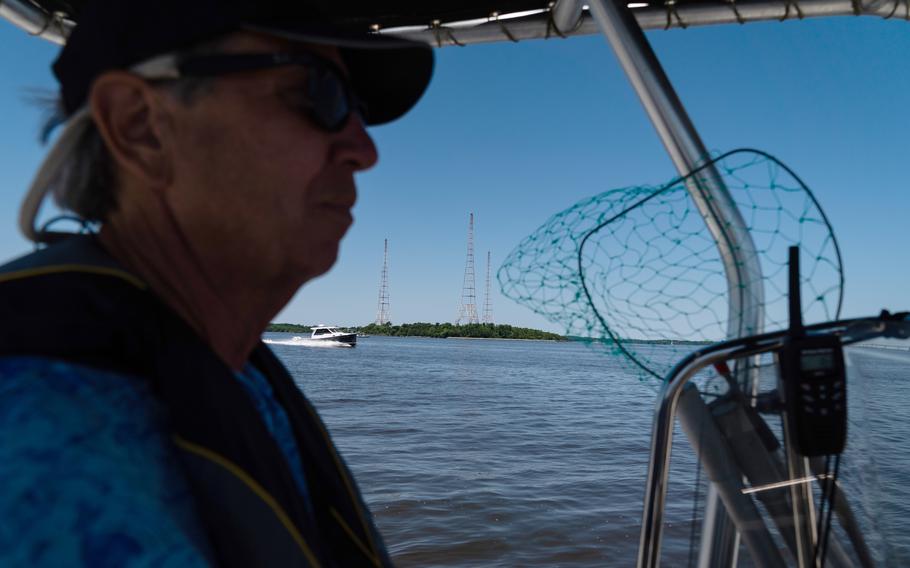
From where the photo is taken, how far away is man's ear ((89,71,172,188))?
0.73m

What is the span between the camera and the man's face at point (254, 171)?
75 cm

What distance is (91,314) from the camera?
0.54 metres

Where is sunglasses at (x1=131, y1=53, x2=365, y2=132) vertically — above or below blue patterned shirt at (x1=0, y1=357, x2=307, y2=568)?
above

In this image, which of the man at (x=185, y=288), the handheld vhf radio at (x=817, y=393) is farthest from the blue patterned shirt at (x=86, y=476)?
the handheld vhf radio at (x=817, y=393)

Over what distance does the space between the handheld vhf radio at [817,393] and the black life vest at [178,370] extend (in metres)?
0.97

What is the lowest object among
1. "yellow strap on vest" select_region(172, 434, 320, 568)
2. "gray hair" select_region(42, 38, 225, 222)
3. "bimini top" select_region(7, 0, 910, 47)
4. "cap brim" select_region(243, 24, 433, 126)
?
"yellow strap on vest" select_region(172, 434, 320, 568)

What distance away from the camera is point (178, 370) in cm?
58

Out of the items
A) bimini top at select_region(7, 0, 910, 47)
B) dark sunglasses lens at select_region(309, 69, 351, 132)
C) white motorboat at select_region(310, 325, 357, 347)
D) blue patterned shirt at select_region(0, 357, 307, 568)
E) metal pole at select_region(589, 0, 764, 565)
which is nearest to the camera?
blue patterned shirt at select_region(0, 357, 307, 568)

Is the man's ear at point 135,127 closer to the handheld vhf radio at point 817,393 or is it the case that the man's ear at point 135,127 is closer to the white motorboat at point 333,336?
the handheld vhf radio at point 817,393

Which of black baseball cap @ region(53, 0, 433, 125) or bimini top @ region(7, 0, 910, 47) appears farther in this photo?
bimini top @ region(7, 0, 910, 47)

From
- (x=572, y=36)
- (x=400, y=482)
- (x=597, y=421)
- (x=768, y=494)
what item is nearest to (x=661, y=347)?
(x=768, y=494)

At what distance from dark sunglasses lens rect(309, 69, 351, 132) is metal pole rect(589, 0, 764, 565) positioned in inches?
44.9

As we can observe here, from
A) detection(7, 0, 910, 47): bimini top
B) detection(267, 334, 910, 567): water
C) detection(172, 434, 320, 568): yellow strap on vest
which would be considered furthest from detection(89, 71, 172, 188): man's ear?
detection(7, 0, 910, 47): bimini top

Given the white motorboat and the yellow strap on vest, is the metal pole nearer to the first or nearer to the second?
the yellow strap on vest
